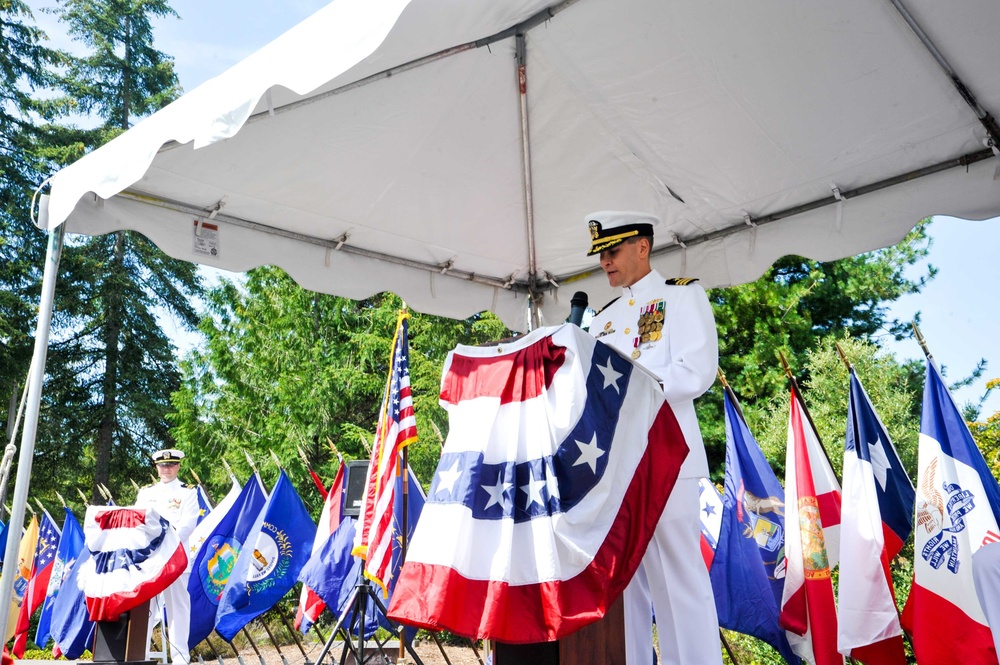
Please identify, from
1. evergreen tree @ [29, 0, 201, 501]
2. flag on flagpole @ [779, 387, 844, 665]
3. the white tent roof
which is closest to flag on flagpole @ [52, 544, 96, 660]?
the white tent roof

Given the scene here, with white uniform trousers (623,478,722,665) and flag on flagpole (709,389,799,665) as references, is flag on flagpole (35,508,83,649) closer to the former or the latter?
flag on flagpole (709,389,799,665)

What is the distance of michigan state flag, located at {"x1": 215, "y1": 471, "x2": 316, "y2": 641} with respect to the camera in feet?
23.2

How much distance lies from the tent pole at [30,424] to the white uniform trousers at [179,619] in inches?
176

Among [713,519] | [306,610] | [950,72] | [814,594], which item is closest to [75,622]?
[306,610]

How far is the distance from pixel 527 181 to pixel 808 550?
262 centimetres

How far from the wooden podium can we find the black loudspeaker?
12.4 ft

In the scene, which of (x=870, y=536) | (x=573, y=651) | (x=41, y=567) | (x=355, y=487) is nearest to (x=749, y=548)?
(x=870, y=536)

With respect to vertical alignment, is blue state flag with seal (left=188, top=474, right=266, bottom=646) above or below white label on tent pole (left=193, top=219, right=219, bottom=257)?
below

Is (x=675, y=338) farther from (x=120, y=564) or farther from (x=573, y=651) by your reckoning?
(x=120, y=564)

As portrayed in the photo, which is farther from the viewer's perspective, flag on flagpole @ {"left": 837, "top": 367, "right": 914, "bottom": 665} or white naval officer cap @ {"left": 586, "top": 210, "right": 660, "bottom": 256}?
flag on flagpole @ {"left": 837, "top": 367, "right": 914, "bottom": 665}

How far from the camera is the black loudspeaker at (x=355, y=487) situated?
639 cm

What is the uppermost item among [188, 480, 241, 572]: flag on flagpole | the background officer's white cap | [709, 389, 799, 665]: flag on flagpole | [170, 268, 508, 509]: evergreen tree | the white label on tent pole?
[170, 268, 508, 509]: evergreen tree

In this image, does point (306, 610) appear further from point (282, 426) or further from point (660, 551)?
point (282, 426)

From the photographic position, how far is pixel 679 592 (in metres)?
2.94
